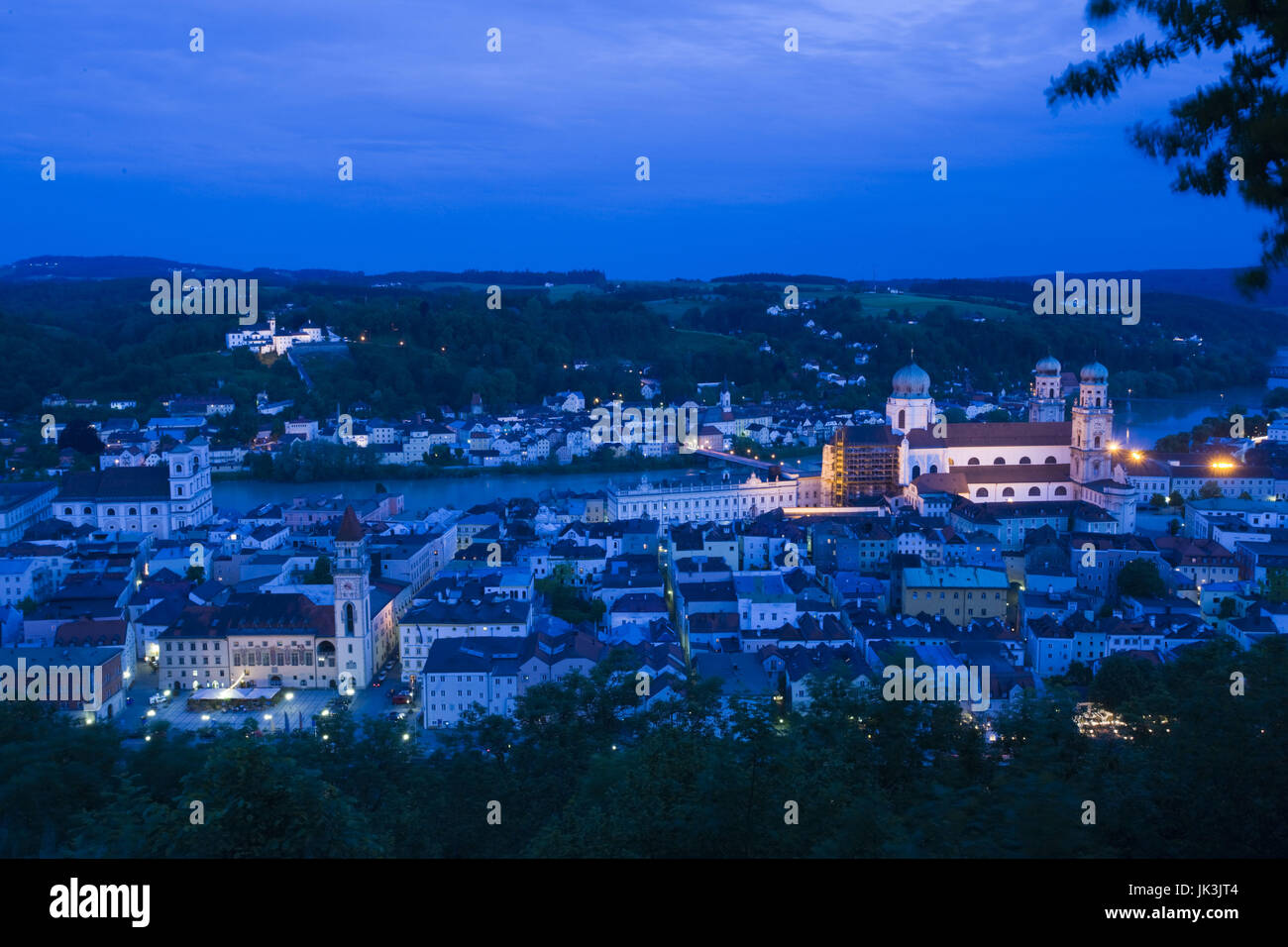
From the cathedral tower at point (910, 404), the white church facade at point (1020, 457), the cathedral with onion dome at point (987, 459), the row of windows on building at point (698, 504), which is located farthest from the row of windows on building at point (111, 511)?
the cathedral tower at point (910, 404)

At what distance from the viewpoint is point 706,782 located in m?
2.89

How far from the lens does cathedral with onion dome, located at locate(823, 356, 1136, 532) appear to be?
1330 cm

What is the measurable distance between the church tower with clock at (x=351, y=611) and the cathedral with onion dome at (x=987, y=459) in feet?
23.1

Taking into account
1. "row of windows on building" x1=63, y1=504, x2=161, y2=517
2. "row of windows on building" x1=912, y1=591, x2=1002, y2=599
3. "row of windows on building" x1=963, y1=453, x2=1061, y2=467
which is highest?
"row of windows on building" x1=963, y1=453, x2=1061, y2=467

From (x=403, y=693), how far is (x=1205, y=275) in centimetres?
4257

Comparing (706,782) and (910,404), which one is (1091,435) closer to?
(910,404)

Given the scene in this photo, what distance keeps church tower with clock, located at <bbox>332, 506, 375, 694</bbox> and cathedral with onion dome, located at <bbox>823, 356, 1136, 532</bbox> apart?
7049 millimetres

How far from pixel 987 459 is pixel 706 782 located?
39.0 feet

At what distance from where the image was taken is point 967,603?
860 cm

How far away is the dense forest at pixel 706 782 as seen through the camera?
97.4 inches

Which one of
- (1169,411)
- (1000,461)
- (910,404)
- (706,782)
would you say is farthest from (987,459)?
(706,782)

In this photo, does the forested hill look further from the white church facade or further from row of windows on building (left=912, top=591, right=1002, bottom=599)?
row of windows on building (left=912, top=591, right=1002, bottom=599)

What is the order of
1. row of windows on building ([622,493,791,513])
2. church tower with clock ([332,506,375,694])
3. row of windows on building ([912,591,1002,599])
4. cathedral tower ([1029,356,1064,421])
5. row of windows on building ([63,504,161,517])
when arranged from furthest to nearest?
1. cathedral tower ([1029,356,1064,421])
2. row of windows on building ([622,493,791,513])
3. row of windows on building ([63,504,161,517])
4. row of windows on building ([912,591,1002,599])
5. church tower with clock ([332,506,375,694])

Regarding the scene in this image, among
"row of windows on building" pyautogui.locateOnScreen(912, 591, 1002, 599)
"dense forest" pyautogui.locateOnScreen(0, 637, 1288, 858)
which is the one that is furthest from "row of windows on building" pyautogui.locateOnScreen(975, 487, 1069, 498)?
"dense forest" pyautogui.locateOnScreen(0, 637, 1288, 858)
